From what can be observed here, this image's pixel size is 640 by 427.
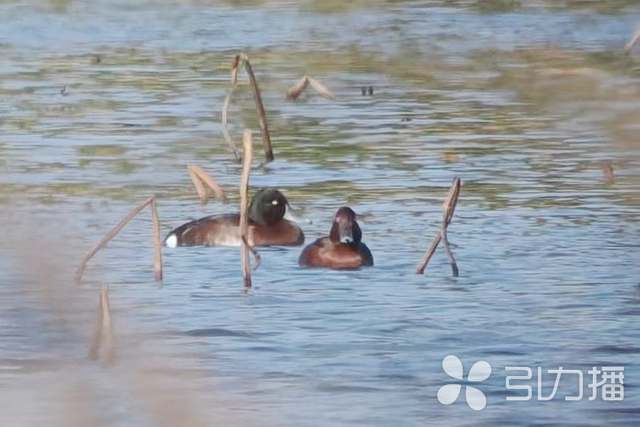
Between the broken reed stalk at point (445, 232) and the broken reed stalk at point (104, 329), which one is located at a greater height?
the broken reed stalk at point (104, 329)

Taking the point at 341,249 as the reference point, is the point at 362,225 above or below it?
below

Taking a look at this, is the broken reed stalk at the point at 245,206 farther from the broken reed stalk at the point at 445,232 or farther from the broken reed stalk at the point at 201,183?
the broken reed stalk at the point at 201,183

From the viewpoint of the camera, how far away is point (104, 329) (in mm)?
5391

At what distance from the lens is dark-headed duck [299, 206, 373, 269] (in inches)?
306

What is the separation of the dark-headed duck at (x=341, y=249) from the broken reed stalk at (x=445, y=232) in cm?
28

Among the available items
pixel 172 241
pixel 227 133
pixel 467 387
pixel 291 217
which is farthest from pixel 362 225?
pixel 467 387

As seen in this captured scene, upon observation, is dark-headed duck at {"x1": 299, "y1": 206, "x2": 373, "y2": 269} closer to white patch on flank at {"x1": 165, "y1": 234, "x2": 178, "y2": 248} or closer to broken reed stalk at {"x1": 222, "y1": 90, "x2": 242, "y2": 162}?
white patch on flank at {"x1": 165, "y1": 234, "x2": 178, "y2": 248}

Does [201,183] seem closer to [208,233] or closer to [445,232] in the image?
[208,233]

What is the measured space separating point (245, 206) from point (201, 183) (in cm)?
280

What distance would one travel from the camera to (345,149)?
11344mm

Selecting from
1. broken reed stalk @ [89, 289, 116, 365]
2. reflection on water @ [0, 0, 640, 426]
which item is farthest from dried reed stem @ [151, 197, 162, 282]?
broken reed stalk @ [89, 289, 116, 365]

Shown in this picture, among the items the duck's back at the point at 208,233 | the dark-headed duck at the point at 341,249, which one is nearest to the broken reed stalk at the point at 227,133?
the duck's back at the point at 208,233

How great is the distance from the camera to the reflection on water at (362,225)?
3.01 metres

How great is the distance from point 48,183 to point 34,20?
33.4 feet
